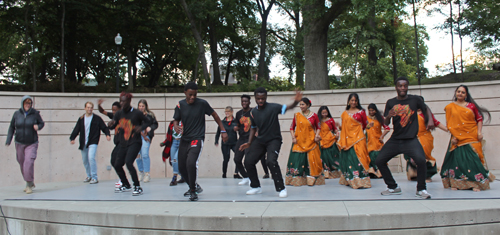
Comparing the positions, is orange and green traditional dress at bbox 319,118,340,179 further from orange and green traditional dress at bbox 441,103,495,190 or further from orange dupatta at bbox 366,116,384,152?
orange and green traditional dress at bbox 441,103,495,190

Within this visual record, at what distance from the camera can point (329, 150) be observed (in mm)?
9812

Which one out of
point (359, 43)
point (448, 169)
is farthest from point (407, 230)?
point (359, 43)

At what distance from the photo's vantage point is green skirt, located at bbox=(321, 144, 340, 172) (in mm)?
9805

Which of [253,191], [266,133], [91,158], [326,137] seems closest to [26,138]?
[91,158]

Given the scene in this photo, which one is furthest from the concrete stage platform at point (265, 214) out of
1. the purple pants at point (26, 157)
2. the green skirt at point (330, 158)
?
the green skirt at point (330, 158)

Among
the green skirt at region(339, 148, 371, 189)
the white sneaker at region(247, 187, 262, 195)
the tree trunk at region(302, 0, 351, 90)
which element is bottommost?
the white sneaker at region(247, 187, 262, 195)

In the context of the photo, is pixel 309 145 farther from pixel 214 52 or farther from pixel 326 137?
pixel 214 52

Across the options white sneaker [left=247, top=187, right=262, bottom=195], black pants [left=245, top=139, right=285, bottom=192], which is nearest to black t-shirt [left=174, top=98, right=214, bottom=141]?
black pants [left=245, top=139, right=285, bottom=192]

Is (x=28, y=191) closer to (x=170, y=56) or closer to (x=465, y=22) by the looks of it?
(x=465, y=22)

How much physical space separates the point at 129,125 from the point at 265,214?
3.68 metres

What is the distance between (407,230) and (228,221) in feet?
7.12

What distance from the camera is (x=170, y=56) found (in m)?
35.3

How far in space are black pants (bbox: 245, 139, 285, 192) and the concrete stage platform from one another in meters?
0.29

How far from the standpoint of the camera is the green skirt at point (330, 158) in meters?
9.80
